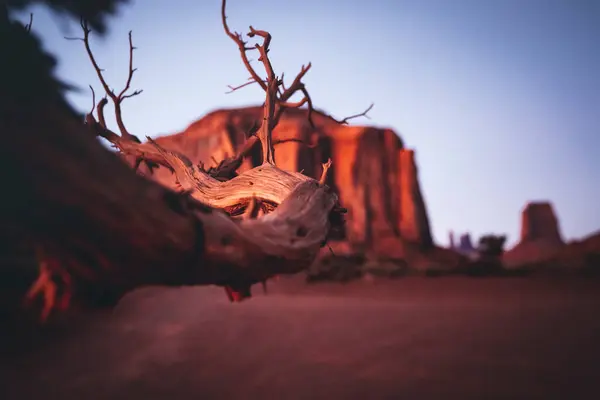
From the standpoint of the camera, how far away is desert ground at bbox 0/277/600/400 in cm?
848

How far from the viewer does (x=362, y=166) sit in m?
53.4

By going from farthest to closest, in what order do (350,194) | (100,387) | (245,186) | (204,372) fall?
(350,194)
(204,372)
(100,387)
(245,186)

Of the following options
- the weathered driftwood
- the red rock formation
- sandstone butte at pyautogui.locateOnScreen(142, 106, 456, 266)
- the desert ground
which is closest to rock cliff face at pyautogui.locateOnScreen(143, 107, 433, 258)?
sandstone butte at pyautogui.locateOnScreen(142, 106, 456, 266)

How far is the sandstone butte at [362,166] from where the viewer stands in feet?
157

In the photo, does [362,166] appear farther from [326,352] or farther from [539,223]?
[539,223]

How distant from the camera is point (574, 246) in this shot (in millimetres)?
37594

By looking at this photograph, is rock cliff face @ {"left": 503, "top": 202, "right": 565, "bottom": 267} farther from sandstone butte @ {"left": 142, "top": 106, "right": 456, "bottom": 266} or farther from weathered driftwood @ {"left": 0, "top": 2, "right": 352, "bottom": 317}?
weathered driftwood @ {"left": 0, "top": 2, "right": 352, "bottom": 317}

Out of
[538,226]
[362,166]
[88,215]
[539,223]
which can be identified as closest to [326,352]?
[88,215]

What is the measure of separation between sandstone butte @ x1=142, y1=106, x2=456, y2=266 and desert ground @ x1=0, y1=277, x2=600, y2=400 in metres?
31.1

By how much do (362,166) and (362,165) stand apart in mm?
126

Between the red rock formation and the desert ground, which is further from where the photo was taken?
the red rock formation

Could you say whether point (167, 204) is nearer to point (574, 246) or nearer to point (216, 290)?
point (216, 290)

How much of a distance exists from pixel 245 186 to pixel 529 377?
795 cm

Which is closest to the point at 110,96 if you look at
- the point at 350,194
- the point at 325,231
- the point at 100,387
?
the point at 325,231
